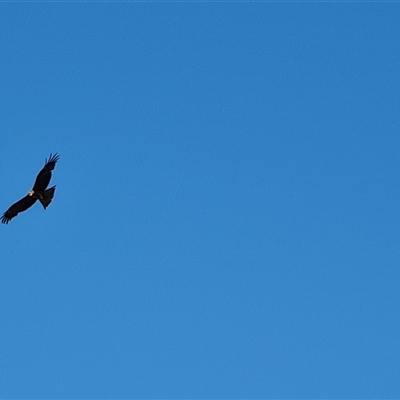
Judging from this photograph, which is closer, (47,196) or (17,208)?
(47,196)

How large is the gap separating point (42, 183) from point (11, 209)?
5.40 feet

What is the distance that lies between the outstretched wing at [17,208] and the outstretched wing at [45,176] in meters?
0.56

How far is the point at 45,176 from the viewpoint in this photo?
132ft

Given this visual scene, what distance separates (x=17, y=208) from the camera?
4147 centimetres

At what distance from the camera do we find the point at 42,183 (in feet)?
133

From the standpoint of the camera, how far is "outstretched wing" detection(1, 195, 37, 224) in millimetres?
41075

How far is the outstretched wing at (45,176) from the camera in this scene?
40.2 metres

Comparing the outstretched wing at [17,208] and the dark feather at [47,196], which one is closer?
the dark feather at [47,196]

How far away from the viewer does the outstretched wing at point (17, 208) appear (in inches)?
1617

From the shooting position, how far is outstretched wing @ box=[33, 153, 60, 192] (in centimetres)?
4022

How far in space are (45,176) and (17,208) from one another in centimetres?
172

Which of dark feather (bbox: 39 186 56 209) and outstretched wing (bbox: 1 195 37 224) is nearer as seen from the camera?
dark feather (bbox: 39 186 56 209)

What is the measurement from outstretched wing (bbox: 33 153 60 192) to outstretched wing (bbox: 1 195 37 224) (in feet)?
1.84

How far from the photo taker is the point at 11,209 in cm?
4150
